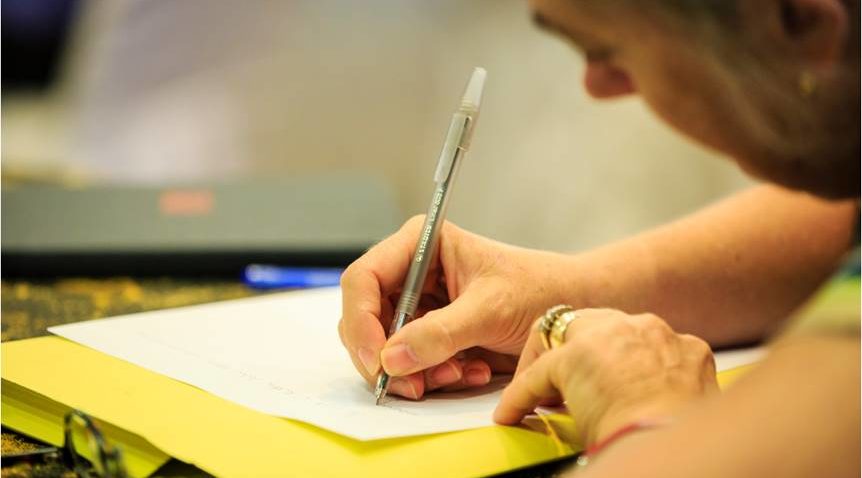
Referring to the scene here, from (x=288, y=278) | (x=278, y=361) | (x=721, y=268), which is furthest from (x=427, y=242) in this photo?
(x=288, y=278)

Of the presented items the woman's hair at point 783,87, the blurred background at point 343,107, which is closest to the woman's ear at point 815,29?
the woman's hair at point 783,87

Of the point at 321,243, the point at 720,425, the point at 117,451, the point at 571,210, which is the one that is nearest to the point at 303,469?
the point at 117,451

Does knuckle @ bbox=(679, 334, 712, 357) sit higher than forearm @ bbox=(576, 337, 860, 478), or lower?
lower

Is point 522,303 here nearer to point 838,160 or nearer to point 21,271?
point 838,160

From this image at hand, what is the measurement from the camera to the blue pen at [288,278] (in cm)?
99

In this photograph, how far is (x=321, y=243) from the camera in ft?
3.44

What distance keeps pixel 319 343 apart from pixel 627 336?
0.26 m

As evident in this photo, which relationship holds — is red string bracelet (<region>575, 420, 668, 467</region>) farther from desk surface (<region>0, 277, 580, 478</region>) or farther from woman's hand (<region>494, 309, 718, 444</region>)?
desk surface (<region>0, 277, 580, 478</region>)

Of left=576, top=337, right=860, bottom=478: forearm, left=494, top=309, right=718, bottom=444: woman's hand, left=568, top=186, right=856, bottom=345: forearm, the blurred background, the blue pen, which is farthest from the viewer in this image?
the blurred background

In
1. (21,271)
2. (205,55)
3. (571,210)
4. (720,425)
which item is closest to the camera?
(720,425)

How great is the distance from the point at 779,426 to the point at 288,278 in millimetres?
689

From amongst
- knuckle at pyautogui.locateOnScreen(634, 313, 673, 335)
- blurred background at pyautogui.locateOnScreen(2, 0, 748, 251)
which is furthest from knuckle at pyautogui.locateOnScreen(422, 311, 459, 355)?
blurred background at pyautogui.locateOnScreen(2, 0, 748, 251)

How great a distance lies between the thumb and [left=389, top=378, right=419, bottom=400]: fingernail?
13 mm

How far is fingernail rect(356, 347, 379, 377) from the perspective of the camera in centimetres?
59
